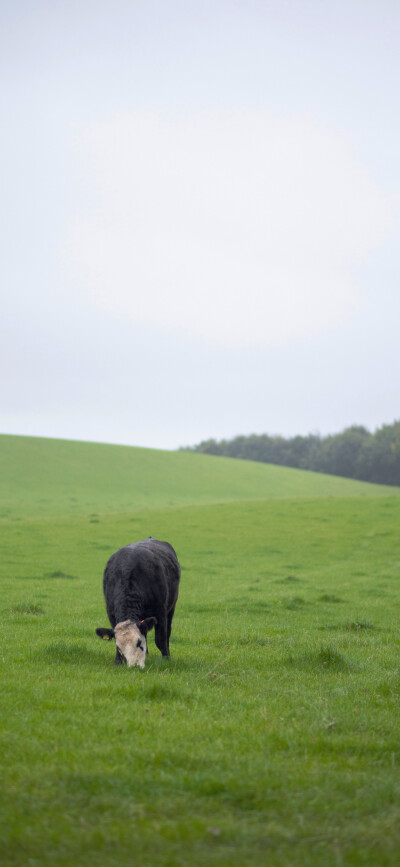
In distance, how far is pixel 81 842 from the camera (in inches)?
163

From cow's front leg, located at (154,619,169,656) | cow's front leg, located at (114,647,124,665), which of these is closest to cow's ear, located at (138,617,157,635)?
cow's front leg, located at (154,619,169,656)

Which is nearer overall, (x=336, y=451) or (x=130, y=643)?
(x=130, y=643)

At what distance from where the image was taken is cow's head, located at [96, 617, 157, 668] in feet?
28.6

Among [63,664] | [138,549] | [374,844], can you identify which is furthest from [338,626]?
[374,844]

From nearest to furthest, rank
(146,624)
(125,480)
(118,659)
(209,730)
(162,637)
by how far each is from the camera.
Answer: (209,730), (118,659), (146,624), (162,637), (125,480)

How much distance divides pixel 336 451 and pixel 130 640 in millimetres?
101778

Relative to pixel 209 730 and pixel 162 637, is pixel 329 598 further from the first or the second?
pixel 209 730

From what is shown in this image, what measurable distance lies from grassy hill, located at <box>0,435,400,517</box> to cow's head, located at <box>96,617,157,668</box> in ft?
111

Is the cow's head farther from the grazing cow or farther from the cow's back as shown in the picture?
the cow's back

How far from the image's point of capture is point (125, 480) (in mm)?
66125

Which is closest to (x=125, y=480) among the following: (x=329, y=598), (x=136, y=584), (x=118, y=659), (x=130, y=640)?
(x=329, y=598)

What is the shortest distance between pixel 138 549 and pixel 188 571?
13.0m

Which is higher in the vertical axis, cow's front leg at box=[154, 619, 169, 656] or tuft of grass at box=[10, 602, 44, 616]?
cow's front leg at box=[154, 619, 169, 656]

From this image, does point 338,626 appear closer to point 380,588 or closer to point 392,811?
point 380,588
